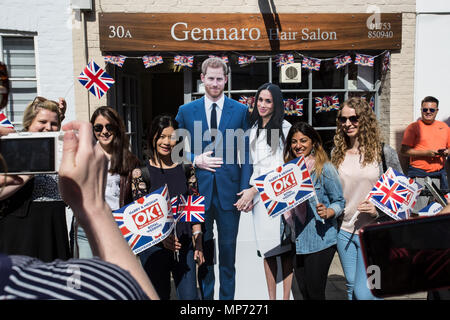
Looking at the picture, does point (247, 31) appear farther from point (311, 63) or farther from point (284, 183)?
point (284, 183)

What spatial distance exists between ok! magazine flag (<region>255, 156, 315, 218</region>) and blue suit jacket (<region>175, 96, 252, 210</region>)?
801mm

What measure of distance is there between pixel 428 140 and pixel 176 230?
4.45 metres

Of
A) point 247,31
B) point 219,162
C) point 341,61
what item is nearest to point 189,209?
point 219,162

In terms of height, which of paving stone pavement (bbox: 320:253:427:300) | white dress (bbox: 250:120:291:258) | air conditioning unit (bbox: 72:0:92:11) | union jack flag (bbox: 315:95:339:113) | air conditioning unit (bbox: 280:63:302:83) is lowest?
paving stone pavement (bbox: 320:253:427:300)

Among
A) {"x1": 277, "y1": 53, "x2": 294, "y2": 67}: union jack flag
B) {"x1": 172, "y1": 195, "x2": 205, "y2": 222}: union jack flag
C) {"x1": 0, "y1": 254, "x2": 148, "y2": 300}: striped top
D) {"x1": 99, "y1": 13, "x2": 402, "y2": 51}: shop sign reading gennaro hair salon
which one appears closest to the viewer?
{"x1": 0, "y1": 254, "x2": 148, "y2": 300}: striped top

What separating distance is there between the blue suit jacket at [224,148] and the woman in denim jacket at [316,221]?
80 cm

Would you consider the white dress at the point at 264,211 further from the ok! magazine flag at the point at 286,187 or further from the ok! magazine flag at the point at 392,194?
the ok! magazine flag at the point at 392,194

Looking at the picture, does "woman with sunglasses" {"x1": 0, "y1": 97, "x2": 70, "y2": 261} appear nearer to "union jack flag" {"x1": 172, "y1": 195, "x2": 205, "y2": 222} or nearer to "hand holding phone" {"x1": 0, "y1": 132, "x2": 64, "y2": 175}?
"union jack flag" {"x1": 172, "y1": 195, "x2": 205, "y2": 222}

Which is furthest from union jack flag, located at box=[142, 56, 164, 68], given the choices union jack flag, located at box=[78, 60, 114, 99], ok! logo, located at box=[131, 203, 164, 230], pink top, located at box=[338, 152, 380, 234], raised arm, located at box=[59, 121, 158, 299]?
raised arm, located at box=[59, 121, 158, 299]

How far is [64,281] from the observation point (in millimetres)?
680

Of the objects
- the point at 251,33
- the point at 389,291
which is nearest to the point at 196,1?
the point at 251,33

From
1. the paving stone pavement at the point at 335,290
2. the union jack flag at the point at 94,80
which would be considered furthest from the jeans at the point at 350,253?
the union jack flag at the point at 94,80

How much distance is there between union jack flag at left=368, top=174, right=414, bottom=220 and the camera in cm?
254
